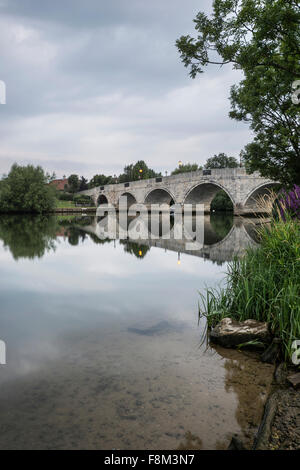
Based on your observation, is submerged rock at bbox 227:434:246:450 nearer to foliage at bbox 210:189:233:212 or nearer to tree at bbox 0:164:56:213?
tree at bbox 0:164:56:213

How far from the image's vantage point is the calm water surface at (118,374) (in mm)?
2621

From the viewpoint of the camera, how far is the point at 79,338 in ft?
15.1

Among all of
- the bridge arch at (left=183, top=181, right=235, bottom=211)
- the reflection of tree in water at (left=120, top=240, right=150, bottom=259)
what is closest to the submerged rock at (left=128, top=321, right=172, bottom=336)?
the reflection of tree in water at (left=120, top=240, right=150, bottom=259)

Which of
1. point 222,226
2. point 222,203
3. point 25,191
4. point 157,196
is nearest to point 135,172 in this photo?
point 157,196

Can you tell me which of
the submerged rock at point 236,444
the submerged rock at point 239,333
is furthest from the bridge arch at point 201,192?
the submerged rock at point 236,444

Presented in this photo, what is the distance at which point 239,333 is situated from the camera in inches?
167

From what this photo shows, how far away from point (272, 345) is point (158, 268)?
238 inches

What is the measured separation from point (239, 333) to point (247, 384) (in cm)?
91

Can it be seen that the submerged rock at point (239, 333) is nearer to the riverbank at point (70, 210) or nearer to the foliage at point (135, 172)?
the riverbank at point (70, 210)

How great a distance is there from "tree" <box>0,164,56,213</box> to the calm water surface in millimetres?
32656

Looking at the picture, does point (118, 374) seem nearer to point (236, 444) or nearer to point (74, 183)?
point (236, 444)

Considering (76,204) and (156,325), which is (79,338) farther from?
(76,204)

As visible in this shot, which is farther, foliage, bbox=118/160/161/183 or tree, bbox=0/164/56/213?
foliage, bbox=118/160/161/183

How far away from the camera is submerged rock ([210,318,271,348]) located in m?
4.14
